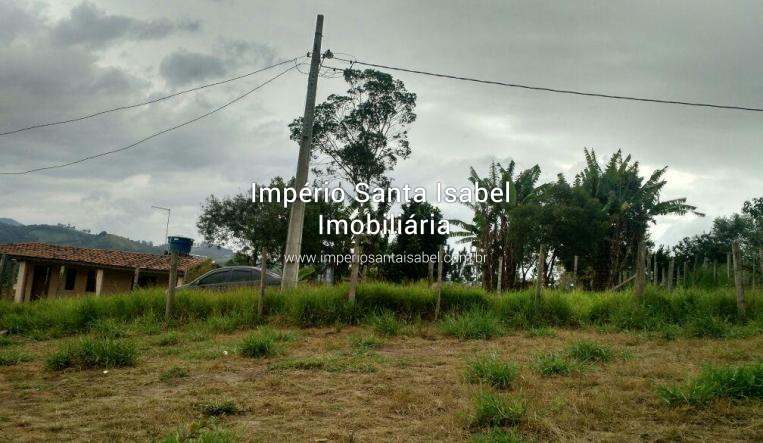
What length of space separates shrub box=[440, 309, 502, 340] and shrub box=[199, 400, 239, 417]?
5067mm

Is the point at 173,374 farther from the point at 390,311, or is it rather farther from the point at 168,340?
the point at 390,311

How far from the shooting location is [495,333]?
390 inches

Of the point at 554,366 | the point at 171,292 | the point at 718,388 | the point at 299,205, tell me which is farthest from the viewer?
the point at 299,205

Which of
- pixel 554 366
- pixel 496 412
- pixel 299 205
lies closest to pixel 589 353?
pixel 554 366

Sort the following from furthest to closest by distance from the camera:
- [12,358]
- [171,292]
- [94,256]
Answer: [94,256], [171,292], [12,358]

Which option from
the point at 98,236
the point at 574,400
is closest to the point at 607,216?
the point at 574,400

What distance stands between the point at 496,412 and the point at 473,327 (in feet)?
16.2

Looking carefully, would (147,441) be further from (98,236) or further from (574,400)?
(98,236)

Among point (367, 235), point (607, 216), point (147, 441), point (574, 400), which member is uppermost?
point (607, 216)

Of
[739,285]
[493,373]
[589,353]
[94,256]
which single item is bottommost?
[493,373]

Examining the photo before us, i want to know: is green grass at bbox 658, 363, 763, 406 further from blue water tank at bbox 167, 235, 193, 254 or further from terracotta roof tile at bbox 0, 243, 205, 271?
blue water tank at bbox 167, 235, 193, 254

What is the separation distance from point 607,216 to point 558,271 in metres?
5.95

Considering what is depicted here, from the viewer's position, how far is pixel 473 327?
32.4ft

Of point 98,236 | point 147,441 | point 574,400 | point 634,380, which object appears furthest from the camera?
point 98,236
